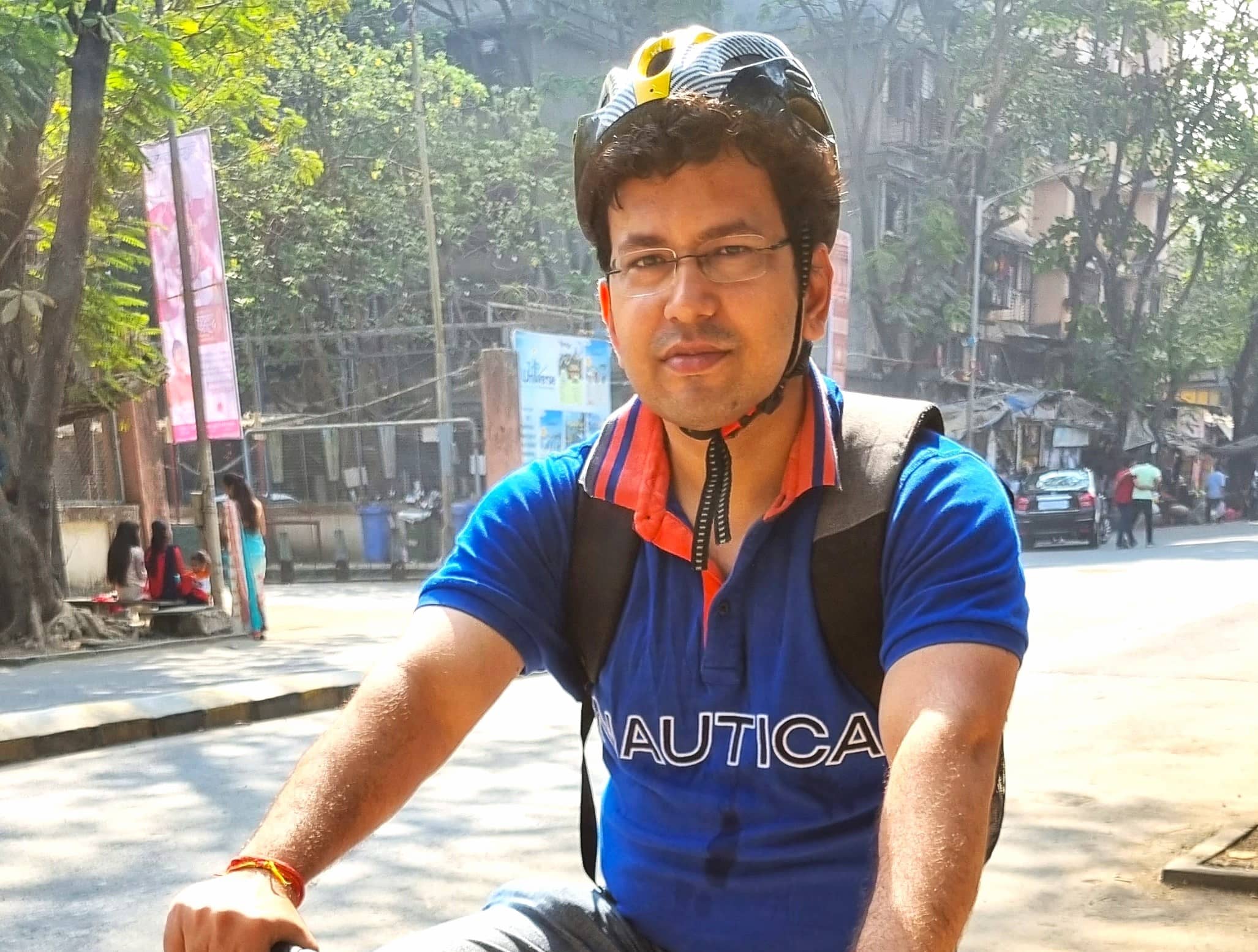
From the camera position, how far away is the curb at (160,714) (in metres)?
7.95

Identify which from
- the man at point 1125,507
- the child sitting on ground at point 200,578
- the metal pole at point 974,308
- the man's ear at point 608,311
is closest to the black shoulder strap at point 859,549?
the man's ear at point 608,311

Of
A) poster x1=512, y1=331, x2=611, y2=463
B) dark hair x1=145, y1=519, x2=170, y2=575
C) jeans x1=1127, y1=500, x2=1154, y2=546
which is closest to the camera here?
dark hair x1=145, y1=519, x2=170, y2=575

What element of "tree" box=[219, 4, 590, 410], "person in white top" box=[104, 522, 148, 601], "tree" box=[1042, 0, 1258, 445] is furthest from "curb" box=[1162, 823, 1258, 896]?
"tree" box=[1042, 0, 1258, 445]

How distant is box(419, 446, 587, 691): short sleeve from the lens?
1.84 metres

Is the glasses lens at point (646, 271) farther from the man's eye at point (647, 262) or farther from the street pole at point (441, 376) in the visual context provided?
the street pole at point (441, 376)

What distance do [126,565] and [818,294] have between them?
50.5 feet

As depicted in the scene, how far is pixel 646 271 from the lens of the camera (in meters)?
1.84

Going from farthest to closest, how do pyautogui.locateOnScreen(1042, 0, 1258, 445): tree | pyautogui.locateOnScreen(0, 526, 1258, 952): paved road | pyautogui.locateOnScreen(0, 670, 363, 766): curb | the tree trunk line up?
pyautogui.locateOnScreen(1042, 0, 1258, 445): tree, the tree trunk, pyautogui.locateOnScreen(0, 670, 363, 766): curb, pyautogui.locateOnScreen(0, 526, 1258, 952): paved road

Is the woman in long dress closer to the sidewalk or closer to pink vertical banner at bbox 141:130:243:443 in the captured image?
the sidewalk

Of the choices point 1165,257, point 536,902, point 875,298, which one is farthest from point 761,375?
point 1165,257

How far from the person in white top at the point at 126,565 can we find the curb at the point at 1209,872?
1299 cm

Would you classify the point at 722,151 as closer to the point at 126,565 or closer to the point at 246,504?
the point at 246,504

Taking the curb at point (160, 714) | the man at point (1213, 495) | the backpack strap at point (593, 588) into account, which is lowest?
the man at point (1213, 495)

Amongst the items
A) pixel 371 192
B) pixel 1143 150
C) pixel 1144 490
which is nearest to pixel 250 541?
pixel 371 192
